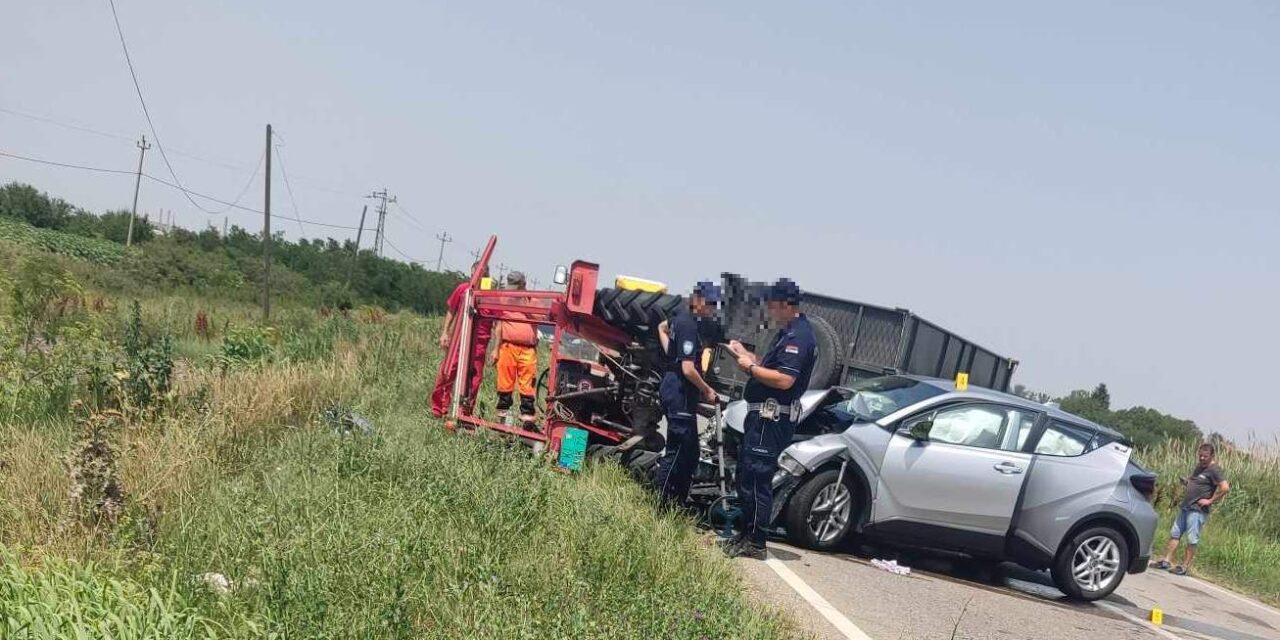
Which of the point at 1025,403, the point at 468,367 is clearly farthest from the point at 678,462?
the point at 1025,403

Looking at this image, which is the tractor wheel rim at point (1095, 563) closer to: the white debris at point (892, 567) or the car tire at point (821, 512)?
the white debris at point (892, 567)

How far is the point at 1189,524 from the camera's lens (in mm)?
13445

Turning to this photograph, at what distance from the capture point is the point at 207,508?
19.6 ft

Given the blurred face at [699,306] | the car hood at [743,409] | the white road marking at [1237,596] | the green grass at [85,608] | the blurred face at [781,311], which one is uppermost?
the blurred face at [781,311]

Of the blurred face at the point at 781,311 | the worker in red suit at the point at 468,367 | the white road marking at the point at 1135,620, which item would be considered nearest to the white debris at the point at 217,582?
the blurred face at the point at 781,311

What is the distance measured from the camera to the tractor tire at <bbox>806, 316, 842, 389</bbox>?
35.3ft

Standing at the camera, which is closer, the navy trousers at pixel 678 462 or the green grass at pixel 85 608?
the green grass at pixel 85 608

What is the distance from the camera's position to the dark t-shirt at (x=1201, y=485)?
13.4 meters

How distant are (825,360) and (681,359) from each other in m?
3.70

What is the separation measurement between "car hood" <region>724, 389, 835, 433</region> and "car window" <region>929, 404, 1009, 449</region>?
0.96 metres

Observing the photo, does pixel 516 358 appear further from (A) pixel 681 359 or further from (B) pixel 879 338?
(B) pixel 879 338

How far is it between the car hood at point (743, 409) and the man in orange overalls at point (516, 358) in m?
1.90

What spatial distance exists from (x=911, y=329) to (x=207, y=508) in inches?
355

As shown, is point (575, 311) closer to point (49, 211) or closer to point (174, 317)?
point (174, 317)
